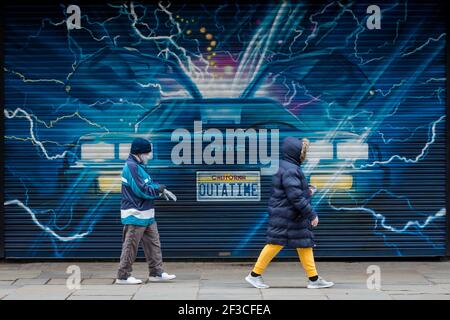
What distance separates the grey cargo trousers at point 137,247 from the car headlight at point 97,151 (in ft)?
5.97

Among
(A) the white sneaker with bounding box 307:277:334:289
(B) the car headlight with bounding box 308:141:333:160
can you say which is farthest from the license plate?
Result: (A) the white sneaker with bounding box 307:277:334:289

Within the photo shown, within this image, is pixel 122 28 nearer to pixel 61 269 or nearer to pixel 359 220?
pixel 61 269

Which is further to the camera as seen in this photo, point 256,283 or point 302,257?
point 256,283

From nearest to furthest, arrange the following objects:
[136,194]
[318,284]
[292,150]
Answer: [292,150] < [318,284] < [136,194]

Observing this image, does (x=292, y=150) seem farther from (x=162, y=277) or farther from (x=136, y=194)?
(x=162, y=277)

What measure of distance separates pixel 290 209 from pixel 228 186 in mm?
2230

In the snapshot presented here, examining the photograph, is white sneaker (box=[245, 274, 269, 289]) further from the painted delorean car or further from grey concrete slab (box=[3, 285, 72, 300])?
grey concrete slab (box=[3, 285, 72, 300])

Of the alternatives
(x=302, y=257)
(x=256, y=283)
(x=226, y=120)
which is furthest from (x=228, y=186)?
(x=302, y=257)

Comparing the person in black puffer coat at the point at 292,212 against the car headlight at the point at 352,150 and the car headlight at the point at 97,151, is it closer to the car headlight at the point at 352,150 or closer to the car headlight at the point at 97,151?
the car headlight at the point at 352,150

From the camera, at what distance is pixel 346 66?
1067cm

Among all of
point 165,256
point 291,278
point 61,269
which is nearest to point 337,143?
point 291,278

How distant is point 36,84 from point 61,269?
263cm

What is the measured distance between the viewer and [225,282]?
934 cm

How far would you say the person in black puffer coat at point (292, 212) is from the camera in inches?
335
